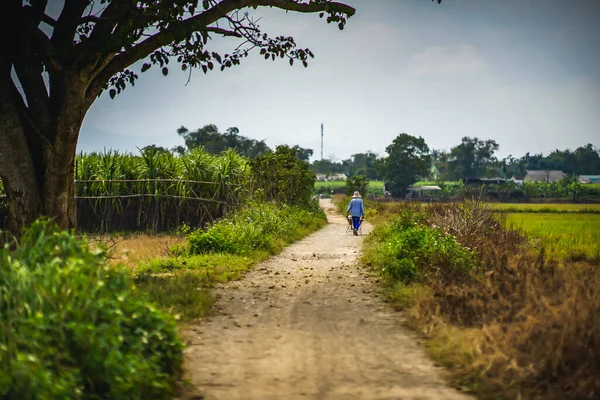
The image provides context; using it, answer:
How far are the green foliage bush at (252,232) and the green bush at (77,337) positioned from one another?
320 inches

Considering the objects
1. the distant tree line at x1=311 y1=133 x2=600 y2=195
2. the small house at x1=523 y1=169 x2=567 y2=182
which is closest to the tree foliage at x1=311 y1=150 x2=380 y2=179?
the distant tree line at x1=311 y1=133 x2=600 y2=195

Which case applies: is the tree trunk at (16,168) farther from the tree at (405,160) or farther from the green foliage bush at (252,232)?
the tree at (405,160)

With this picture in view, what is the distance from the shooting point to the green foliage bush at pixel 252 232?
13398 millimetres

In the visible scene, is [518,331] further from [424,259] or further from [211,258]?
[211,258]

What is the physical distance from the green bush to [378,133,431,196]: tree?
7822 centimetres

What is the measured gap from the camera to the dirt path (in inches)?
197

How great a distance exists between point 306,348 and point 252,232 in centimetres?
909

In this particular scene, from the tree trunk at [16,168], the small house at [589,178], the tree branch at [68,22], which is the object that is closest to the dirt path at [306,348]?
the tree trunk at [16,168]

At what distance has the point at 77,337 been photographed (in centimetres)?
413

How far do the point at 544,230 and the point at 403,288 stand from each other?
1642cm

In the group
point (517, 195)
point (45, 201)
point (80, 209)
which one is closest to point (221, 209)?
point (80, 209)

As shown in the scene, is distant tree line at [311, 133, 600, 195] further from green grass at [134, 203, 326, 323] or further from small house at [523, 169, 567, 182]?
green grass at [134, 203, 326, 323]

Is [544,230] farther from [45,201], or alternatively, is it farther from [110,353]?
[110,353]

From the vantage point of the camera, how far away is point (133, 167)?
2312 cm
